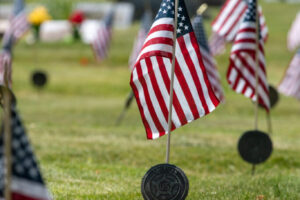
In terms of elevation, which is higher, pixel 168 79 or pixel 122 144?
pixel 168 79

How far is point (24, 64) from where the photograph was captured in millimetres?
37031

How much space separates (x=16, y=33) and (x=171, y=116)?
60.2 ft

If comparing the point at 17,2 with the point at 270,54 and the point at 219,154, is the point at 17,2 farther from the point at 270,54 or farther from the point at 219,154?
Answer: the point at 270,54

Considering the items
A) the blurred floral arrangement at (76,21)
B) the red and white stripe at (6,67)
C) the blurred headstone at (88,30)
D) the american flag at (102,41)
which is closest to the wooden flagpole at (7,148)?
the red and white stripe at (6,67)

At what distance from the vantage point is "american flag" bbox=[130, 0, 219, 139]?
8039mm

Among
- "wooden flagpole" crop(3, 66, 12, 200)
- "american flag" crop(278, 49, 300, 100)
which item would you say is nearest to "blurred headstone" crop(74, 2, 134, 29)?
"american flag" crop(278, 49, 300, 100)

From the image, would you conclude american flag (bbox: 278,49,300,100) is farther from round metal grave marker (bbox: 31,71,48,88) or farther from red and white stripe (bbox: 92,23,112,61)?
round metal grave marker (bbox: 31,71,48,88)

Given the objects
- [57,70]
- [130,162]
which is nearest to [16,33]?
[57,70]

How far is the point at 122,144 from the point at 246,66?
11.4ft

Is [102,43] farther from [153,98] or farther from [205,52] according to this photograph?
[153,98]

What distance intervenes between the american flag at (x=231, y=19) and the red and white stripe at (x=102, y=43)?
12037 mm

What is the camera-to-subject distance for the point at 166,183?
7473mm

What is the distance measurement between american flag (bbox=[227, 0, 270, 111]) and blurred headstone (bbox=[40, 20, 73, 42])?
34.9 meters

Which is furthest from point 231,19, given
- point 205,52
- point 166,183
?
point 166,183
